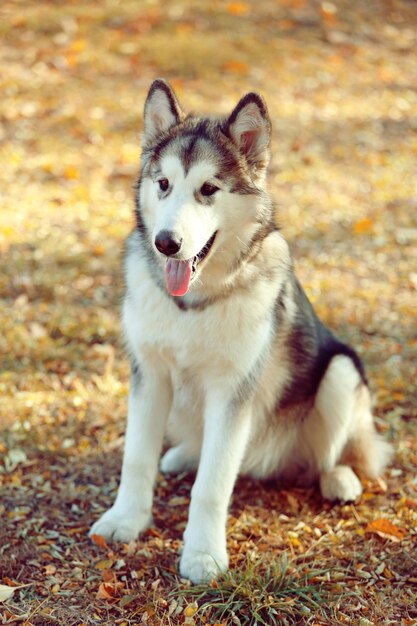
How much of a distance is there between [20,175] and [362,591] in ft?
19.2

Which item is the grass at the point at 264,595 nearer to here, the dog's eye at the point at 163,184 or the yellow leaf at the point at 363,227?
the dog's eye at the point at 163,184

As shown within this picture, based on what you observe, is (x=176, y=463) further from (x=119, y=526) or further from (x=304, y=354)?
(x=304, y=354)

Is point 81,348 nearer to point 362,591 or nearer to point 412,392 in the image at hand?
point 412,392

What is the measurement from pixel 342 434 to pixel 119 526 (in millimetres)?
1300

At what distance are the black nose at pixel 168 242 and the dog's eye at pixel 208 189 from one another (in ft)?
0.98

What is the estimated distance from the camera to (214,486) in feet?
11.6

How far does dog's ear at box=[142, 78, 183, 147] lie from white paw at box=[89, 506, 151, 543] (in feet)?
5.88

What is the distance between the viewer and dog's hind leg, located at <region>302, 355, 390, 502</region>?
13.6ft

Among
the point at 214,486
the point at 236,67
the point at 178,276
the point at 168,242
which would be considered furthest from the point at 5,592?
the point at 236,67

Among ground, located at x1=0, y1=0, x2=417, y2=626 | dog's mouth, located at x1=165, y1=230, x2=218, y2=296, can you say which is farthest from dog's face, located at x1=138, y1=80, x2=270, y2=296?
ground, located at x1=0, y1=0, x2=417, y2=626

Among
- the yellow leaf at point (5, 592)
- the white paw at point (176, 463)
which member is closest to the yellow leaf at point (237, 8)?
the white paw at point (176, 463)

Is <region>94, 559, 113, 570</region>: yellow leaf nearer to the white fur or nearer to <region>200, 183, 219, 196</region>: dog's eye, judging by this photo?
the white fur

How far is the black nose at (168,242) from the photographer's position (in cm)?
308

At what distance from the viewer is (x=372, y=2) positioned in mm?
12844
